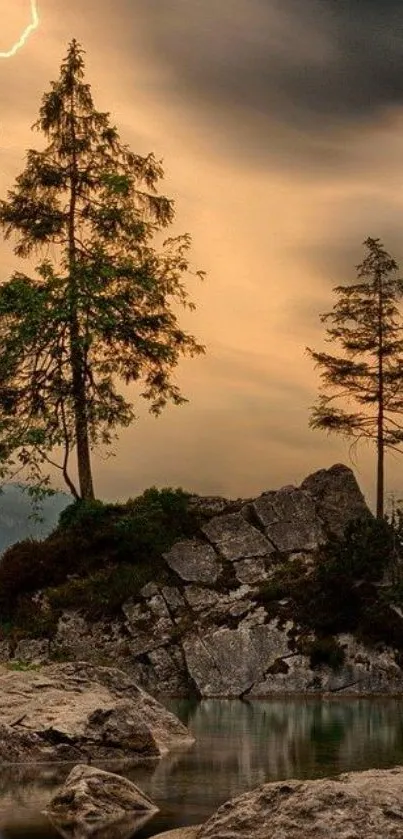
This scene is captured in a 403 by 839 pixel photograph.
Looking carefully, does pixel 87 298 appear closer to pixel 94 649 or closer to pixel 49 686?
pixel 94 649

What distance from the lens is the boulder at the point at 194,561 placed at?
118 feet

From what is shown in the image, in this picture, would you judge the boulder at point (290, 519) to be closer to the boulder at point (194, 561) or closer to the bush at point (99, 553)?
the boulder at point (194, 561)

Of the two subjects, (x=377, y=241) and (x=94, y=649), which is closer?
(x=94, y=649)

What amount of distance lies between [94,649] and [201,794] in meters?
21.4

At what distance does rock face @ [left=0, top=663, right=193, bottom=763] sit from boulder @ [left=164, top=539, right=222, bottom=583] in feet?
52.4

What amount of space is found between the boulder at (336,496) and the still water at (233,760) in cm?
1236

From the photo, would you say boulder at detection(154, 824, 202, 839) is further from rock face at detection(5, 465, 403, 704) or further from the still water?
rock face at detection(5, 465, 403, 704)

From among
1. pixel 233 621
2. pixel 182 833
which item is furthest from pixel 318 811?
pixel 233 621

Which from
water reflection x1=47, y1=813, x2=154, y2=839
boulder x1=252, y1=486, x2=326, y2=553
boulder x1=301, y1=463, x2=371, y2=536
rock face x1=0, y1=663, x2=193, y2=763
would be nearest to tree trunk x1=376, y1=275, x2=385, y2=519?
boulder x1=301, y1=463, x2=371, y2=536

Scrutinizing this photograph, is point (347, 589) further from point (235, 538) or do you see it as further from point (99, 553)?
point (99, 553)

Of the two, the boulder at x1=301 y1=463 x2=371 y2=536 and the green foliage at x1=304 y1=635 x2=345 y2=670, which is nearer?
the green foliage at x1=304 y1=635 x2=345 y2=670

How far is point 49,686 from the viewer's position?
1911 cm

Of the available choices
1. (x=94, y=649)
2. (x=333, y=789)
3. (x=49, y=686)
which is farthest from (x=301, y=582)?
(x=333, y=789)

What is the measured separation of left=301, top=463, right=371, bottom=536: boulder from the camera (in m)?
38.8
